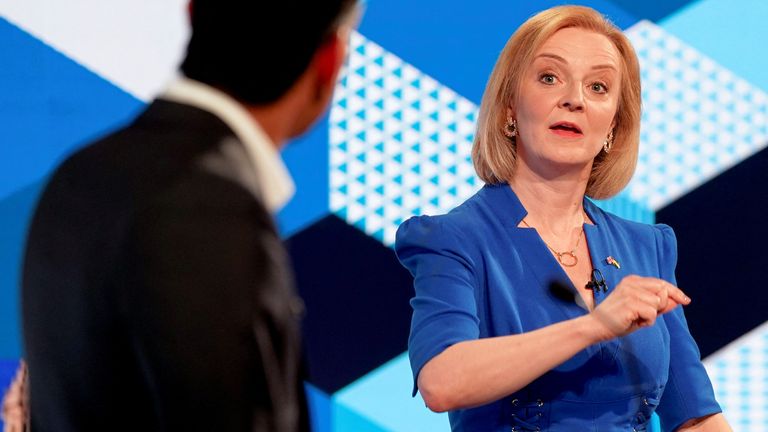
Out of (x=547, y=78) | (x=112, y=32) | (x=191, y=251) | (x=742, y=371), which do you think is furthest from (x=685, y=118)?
(x=191, y=251)

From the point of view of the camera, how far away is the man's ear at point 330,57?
74 centimetres

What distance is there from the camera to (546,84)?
192 centimetres

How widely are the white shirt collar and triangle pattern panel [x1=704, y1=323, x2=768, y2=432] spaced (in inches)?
85.6

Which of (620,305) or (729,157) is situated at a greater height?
(620,305)

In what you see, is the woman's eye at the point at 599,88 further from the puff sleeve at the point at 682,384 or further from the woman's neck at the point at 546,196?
the puff sleeve at the point at 682,384

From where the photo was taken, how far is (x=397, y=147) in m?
2.54

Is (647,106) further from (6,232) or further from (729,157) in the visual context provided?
(6,232)

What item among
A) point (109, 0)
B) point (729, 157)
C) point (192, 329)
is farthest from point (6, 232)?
point (192, 329)

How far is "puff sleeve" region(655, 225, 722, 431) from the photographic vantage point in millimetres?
1946

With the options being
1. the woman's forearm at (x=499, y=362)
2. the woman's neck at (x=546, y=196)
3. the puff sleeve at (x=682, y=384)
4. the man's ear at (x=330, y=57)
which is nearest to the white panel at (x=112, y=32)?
the woman's neck at (x=546, y=196)

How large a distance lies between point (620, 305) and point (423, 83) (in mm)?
1136

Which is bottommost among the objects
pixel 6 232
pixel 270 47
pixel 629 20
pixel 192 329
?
pixel 6 232

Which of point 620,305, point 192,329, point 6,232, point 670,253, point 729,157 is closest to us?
point 192,329

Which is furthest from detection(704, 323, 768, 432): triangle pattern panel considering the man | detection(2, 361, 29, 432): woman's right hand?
the man
